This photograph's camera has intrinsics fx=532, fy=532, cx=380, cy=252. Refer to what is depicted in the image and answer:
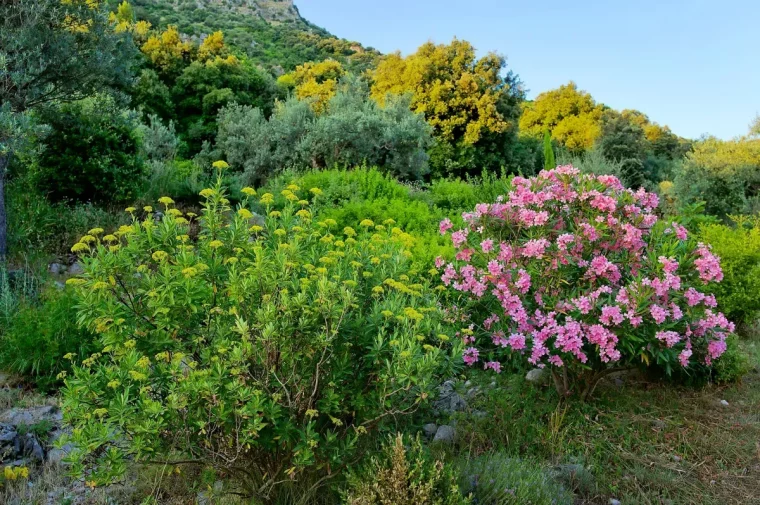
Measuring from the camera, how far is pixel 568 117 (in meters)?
27.2

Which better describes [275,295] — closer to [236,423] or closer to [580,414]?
[236,423]

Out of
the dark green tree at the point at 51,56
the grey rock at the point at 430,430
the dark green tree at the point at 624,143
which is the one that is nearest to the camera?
the grey rock at the point at 430,430

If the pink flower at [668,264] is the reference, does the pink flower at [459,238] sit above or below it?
below

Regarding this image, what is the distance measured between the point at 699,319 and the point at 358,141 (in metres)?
9.53

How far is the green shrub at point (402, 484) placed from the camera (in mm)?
2109

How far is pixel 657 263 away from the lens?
3.33m

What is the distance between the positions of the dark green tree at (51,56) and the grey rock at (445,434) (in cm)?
505

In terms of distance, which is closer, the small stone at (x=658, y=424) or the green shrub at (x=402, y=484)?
the green shrub at (x=402, y=484)

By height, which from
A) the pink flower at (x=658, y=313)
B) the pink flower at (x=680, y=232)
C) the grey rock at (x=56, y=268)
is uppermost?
the pink flower at (x=680, y=232)

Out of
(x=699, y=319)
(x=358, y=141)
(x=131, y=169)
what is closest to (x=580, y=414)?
(x=699, y=319)

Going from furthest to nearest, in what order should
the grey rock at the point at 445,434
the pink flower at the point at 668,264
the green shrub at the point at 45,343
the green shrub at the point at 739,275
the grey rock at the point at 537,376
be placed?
the green shrub at the point at 739,275
the grey rock at the point at 537,376
the green shrub at the point at 45,343
the grey rock at the point at 445,434
the pink flower at the point at 668,264

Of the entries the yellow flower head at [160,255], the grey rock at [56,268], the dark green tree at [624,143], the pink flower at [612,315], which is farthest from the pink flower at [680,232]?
the dark green tree at [624,143]

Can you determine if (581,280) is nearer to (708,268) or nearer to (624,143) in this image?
(708,268)

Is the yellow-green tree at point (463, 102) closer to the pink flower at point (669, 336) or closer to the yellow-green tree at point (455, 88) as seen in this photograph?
the yellow-green tree at point (455, 88)
